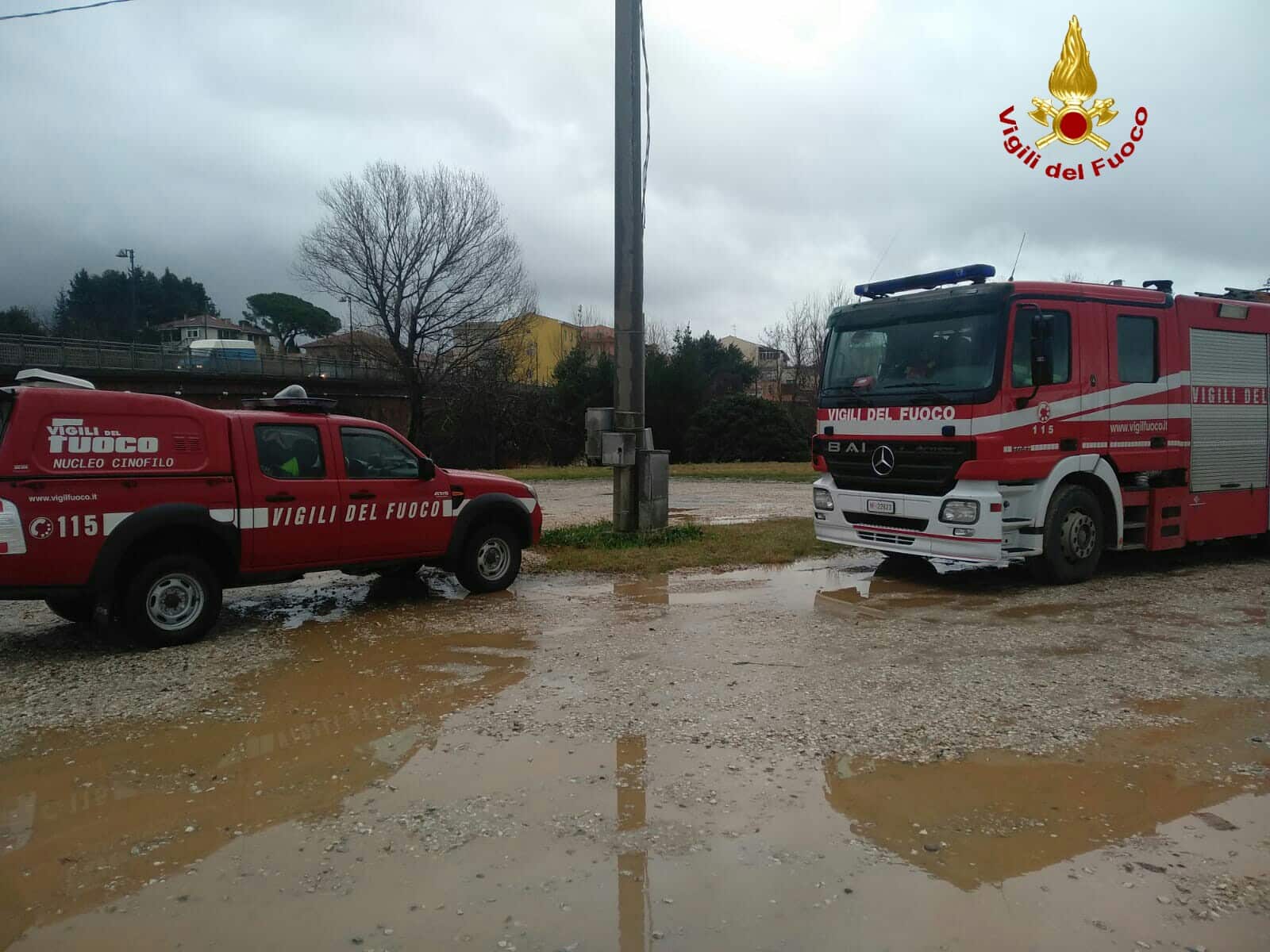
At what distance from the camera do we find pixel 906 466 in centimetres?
941

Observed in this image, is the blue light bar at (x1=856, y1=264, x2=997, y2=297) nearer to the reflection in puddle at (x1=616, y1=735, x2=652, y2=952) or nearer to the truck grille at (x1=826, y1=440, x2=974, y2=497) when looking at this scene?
the truck grille at (x1=826, y1=440, x2=974, y2=497)

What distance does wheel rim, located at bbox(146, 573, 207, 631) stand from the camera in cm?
718

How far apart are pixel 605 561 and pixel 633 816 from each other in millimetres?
6917

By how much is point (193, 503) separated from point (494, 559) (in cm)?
308

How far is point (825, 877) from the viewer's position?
364cm

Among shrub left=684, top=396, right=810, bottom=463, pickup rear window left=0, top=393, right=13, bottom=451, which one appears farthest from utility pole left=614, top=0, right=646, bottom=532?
shrub left=684, top=396, right=810, bottom=463

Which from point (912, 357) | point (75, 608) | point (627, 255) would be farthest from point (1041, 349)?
point (75, 608)

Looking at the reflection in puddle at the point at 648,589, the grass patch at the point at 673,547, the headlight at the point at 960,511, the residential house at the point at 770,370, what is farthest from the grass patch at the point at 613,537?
the residential house at the point at 770,370

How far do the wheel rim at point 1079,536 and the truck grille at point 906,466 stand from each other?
4.67 feet

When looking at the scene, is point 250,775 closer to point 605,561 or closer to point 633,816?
point 633,816

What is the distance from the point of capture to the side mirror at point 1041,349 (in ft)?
28.7

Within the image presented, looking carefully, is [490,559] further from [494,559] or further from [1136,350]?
[1136,350]

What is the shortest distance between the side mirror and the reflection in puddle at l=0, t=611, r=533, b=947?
547cm

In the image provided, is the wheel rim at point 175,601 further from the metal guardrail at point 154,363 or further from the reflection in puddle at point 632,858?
the metal guardrail at point 154,363
